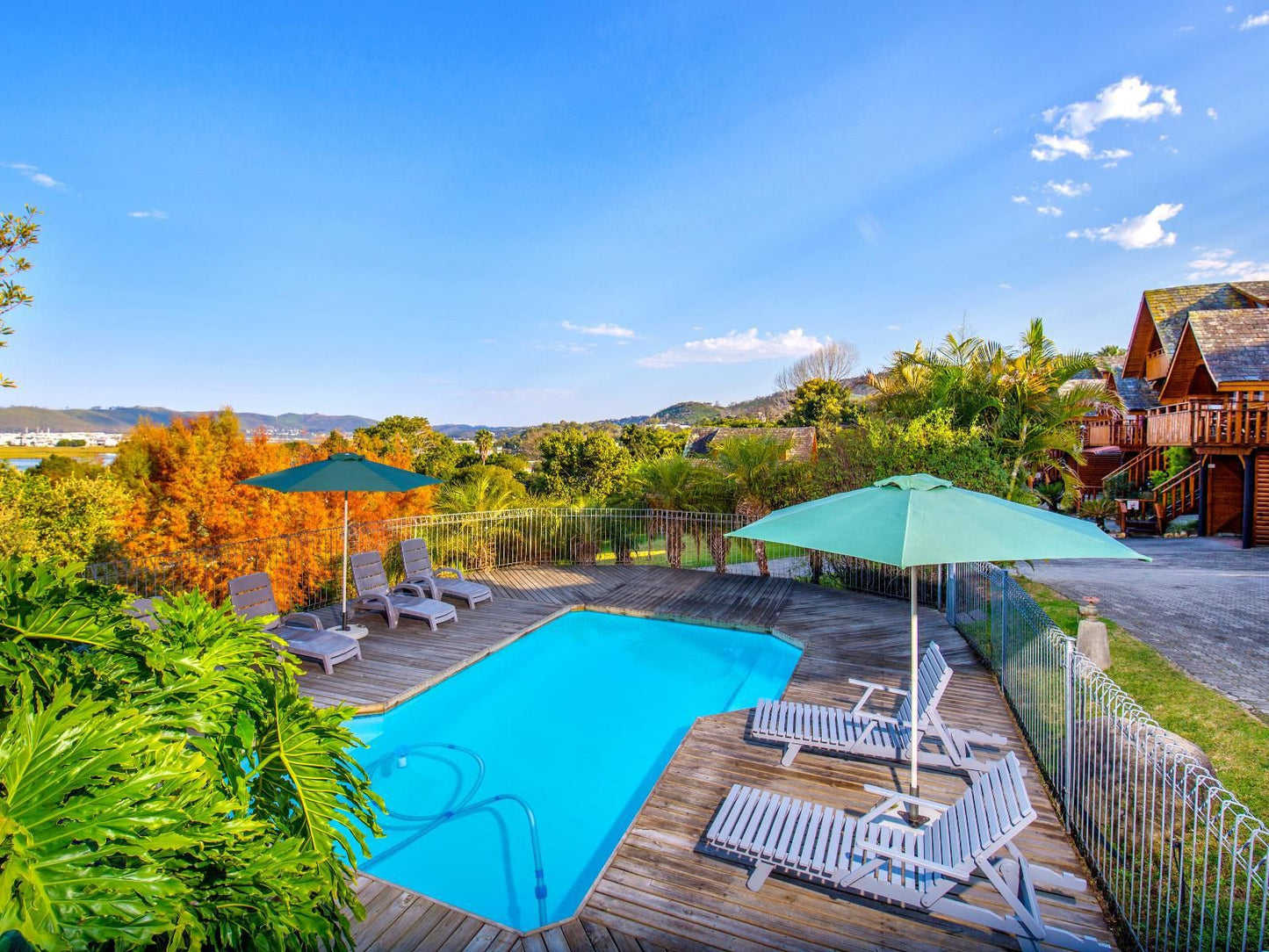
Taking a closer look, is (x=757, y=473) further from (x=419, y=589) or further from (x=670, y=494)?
(x=419, y=589)

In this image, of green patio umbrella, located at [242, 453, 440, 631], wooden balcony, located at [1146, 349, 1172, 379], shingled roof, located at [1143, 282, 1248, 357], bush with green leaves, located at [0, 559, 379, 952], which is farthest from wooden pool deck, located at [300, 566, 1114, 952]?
wooden balcony, located at [1146, 349, 1172, 379]

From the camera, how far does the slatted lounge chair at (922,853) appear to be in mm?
3068

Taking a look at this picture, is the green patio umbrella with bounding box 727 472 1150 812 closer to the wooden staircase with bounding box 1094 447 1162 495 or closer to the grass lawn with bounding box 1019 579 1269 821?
the grass lawn with bounding box 1019 579 1269 821

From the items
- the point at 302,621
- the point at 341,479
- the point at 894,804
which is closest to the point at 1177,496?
the point at 894,804

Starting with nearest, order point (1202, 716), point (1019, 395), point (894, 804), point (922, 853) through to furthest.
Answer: point (922, 853), point (894, 804), point (1202, 716), point (1019, 395)

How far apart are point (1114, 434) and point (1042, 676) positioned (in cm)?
2432

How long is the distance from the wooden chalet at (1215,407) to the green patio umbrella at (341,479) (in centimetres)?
1988

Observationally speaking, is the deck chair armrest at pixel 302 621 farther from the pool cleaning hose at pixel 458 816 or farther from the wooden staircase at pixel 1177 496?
the wooden staircase at pixel 1177 496

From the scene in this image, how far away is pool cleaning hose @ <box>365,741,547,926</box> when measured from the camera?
425cm

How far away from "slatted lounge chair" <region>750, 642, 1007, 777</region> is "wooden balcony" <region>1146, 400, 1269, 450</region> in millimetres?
15908

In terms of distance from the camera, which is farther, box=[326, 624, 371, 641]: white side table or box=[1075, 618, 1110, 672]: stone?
box=[326, 624, 371, 641]: white side table

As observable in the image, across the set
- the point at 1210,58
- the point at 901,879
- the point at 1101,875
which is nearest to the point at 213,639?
the point at 901,879

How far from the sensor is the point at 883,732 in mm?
4980

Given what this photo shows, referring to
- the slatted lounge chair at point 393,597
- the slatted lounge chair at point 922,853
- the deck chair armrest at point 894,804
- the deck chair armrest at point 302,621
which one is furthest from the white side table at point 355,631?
the deck chair armrest at point 894,804
